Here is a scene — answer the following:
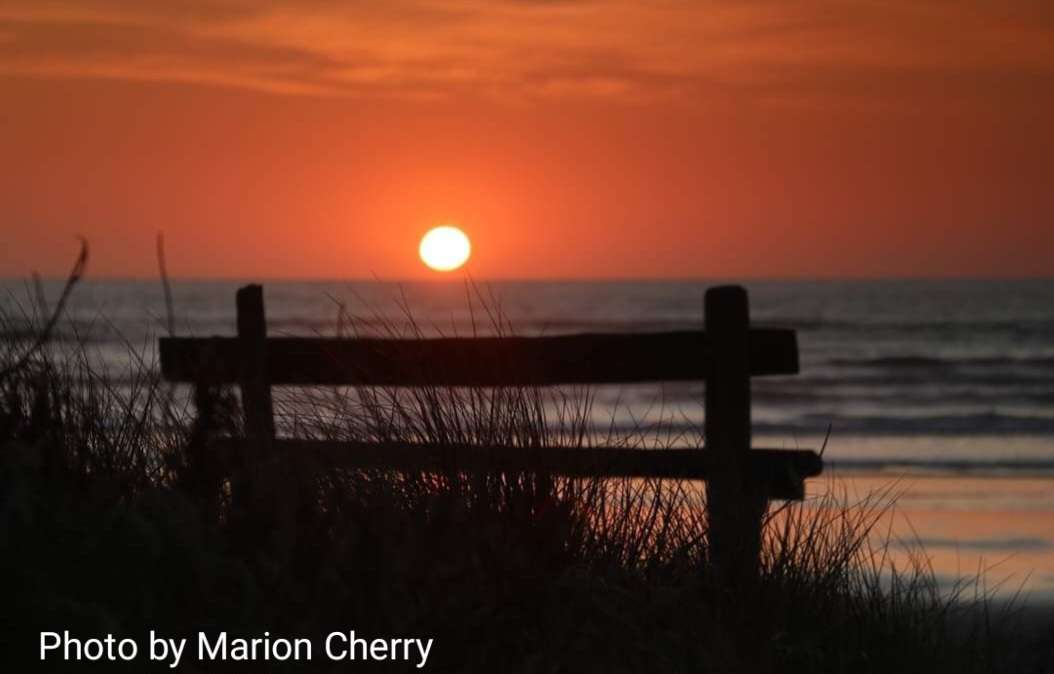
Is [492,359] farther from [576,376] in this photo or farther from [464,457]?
[464,457]

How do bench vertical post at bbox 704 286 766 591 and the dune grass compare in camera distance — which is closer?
the dune grass

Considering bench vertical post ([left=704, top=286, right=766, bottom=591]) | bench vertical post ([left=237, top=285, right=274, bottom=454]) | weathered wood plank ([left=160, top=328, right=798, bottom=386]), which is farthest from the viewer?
bench vertical post ([left=704, top=286, right=766, bottom=591])

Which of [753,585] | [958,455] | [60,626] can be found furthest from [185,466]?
[958,455]

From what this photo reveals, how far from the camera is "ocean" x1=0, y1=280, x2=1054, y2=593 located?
10.7 m

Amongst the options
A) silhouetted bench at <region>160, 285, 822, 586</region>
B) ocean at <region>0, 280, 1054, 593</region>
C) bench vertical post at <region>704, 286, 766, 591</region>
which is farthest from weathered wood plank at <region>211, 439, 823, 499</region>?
bench vertical post at <region>704, 286, 766, 591</region>

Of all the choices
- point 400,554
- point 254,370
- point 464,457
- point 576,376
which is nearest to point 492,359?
point 576,376

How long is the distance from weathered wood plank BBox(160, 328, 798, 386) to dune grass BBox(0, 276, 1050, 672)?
5.5 inches

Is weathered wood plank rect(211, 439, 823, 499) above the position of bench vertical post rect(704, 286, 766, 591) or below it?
below

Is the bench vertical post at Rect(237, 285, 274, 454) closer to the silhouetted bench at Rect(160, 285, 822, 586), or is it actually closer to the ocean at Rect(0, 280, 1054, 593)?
the silhouetted bench at Rect(160, 285, 822, 586)

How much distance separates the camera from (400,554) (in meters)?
3.40

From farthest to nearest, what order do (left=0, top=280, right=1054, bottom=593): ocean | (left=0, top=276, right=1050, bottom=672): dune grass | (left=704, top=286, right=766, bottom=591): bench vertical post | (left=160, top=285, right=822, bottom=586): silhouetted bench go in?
(left=0, top=280, right=1054, bottom=593): ocean
(left=704, top=286, right=766, bottom=591): bench vertical post
(left=160, top=285, right=822, bottom=586): silhouetted bench
(left=0, top=276, right=1050, bottom=672): dune grass

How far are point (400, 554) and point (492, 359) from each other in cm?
207

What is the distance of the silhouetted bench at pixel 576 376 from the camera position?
4.73m

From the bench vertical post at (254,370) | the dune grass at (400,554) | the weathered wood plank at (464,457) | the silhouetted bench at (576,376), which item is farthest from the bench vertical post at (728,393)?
the bench vertical post at (254,370)
